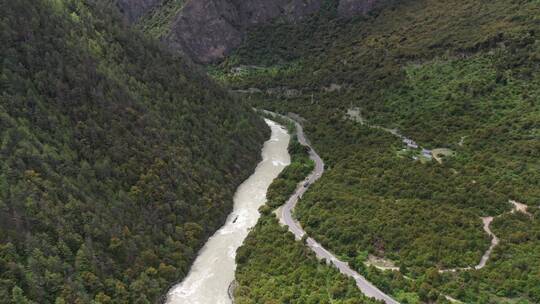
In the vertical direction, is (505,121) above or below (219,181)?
below

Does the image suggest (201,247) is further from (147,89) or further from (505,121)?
(505,121)

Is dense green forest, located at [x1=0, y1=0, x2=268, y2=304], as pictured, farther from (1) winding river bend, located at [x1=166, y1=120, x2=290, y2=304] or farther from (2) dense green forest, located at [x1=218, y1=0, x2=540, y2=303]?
(2) dense green forest, located at [x1=218, y1=0, x2=540, y2=303]

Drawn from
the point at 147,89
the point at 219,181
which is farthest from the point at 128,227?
the point at 147,89

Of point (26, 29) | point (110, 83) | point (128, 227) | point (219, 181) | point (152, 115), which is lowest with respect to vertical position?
point (219, 181)

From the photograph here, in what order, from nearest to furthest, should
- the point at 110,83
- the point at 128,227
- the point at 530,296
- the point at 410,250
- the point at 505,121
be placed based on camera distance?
the point at 530,296 → the point at 410,250 → the point at 128,227 → the point at 110,83 → the point at 505,121

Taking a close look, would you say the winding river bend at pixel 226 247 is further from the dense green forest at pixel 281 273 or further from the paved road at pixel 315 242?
the paved road at pixel 315 242

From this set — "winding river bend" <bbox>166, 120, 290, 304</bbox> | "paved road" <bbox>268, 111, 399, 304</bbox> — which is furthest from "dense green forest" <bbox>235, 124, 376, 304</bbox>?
"winding river bend" <bbox>166, 120, 290, 304</bbox>
